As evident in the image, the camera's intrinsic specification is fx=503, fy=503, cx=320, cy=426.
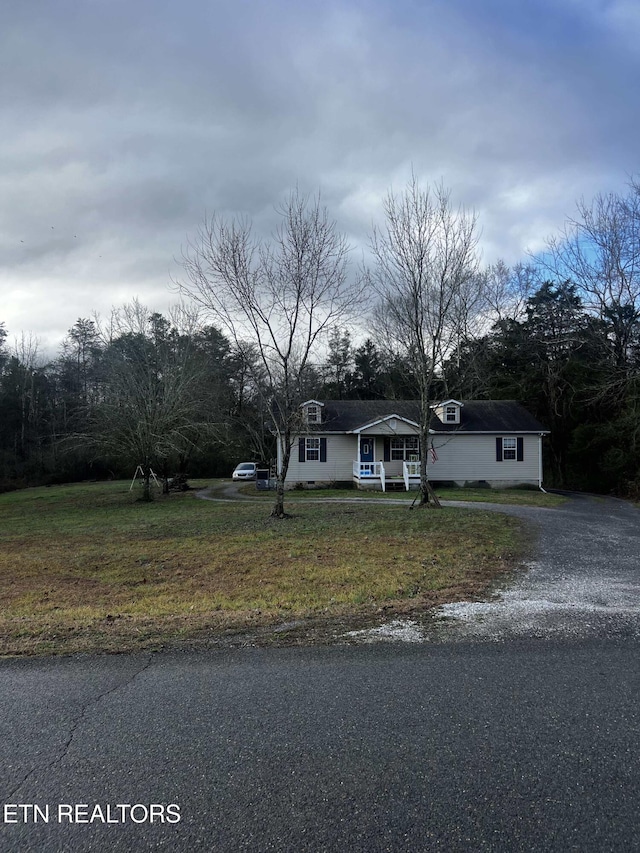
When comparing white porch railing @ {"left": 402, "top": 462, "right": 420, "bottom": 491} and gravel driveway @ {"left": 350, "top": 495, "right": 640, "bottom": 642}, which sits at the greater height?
white porch railing @ {"left": 402, "top": 462, "right": 420, "bottom": 491}

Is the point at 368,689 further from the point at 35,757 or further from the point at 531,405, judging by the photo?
the point at 531,405

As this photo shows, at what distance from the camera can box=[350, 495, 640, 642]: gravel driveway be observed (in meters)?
4.75

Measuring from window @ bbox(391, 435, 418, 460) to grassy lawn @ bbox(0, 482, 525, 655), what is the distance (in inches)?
417

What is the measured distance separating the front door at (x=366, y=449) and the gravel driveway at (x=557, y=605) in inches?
626

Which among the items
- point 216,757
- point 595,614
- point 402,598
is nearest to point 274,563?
point 402,598

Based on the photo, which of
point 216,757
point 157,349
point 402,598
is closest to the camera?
point 216,757

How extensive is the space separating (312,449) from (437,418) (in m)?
6.86

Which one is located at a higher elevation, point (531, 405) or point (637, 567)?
point (531, 405)

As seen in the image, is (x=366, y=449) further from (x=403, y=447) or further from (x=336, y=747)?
(x=336, y=747)

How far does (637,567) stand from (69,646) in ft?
26.4

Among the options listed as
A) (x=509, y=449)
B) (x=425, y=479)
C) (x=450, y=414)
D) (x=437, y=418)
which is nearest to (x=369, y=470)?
(x=437, y=418)

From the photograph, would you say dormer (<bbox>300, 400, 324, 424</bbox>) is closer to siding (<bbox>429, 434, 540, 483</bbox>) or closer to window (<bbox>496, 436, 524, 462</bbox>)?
siding (<bbox>429, 434, 540, 483</bbox>)

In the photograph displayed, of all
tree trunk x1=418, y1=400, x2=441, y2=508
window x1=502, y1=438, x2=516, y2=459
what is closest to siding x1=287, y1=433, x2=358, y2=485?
window x1=502, y1=438, x2=516, y2=459

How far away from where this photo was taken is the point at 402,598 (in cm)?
609
